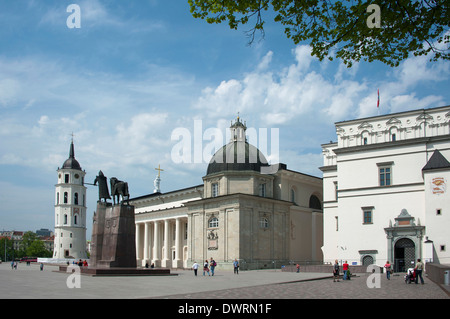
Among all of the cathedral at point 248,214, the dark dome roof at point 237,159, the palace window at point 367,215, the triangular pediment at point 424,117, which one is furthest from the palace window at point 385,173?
the dark dome roof at point 237,159

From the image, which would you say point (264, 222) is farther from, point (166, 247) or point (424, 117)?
point (424, 117)

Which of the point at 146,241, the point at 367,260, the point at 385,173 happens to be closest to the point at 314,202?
the point at 385,173

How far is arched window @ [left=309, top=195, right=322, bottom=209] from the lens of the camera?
65581 mm

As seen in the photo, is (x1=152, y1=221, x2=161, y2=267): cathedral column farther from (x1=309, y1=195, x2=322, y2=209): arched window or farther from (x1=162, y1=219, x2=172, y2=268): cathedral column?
(x1=309, y1=195, x2=322, y2=209): arched window

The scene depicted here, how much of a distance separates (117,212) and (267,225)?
27.0 m

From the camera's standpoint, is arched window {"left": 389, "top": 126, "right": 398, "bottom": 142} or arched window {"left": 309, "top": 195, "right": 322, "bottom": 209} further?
arched window {"left": 309, "top": 195, "right": 322, "bottom": 209}

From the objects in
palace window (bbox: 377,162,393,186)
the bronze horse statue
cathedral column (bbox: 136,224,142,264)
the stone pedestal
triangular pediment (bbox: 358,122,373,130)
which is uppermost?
triangular pediment (bbox: 358,122,373,130)

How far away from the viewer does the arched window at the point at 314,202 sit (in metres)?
65.6

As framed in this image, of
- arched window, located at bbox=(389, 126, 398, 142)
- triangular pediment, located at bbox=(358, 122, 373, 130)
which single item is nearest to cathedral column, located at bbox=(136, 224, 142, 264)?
triangular pediment, located at bbox=(358, 122, 373, 130)

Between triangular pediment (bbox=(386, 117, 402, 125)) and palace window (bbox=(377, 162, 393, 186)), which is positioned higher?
triangular pediment (bbox=(386, 117, 402, 125))

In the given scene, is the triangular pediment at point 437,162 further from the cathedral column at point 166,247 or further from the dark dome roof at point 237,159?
the cathedral column at point 166,247

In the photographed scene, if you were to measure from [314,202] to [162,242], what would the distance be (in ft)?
82.1
